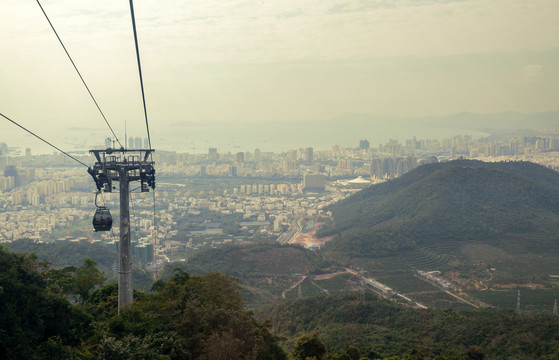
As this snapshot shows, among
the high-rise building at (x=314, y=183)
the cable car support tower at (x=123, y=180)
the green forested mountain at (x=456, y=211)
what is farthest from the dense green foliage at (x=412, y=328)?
the high-rise building at (x=314, y=183)

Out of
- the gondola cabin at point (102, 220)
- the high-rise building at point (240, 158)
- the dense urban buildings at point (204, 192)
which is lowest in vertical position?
the dense urban buildings at point (204, 192)

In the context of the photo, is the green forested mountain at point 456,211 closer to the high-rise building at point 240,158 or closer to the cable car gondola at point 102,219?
the cable car gondola at point 102,219

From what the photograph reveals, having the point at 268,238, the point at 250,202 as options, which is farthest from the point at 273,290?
the point at 250,202

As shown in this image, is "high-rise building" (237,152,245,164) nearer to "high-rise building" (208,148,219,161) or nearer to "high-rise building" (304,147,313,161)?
"high-rise building" (208,148,219,161)

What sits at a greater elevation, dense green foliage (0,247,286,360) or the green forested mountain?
dense green foliage (0,247,286,360)

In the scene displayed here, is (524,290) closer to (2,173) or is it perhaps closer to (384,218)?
(384,218)

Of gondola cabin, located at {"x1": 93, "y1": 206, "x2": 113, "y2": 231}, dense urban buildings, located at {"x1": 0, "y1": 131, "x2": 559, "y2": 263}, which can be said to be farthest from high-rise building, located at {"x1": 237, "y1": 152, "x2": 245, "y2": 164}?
gondola cabin, located at {"x1": 93, "y1": 206, "x2": 113, "y2": 231}
